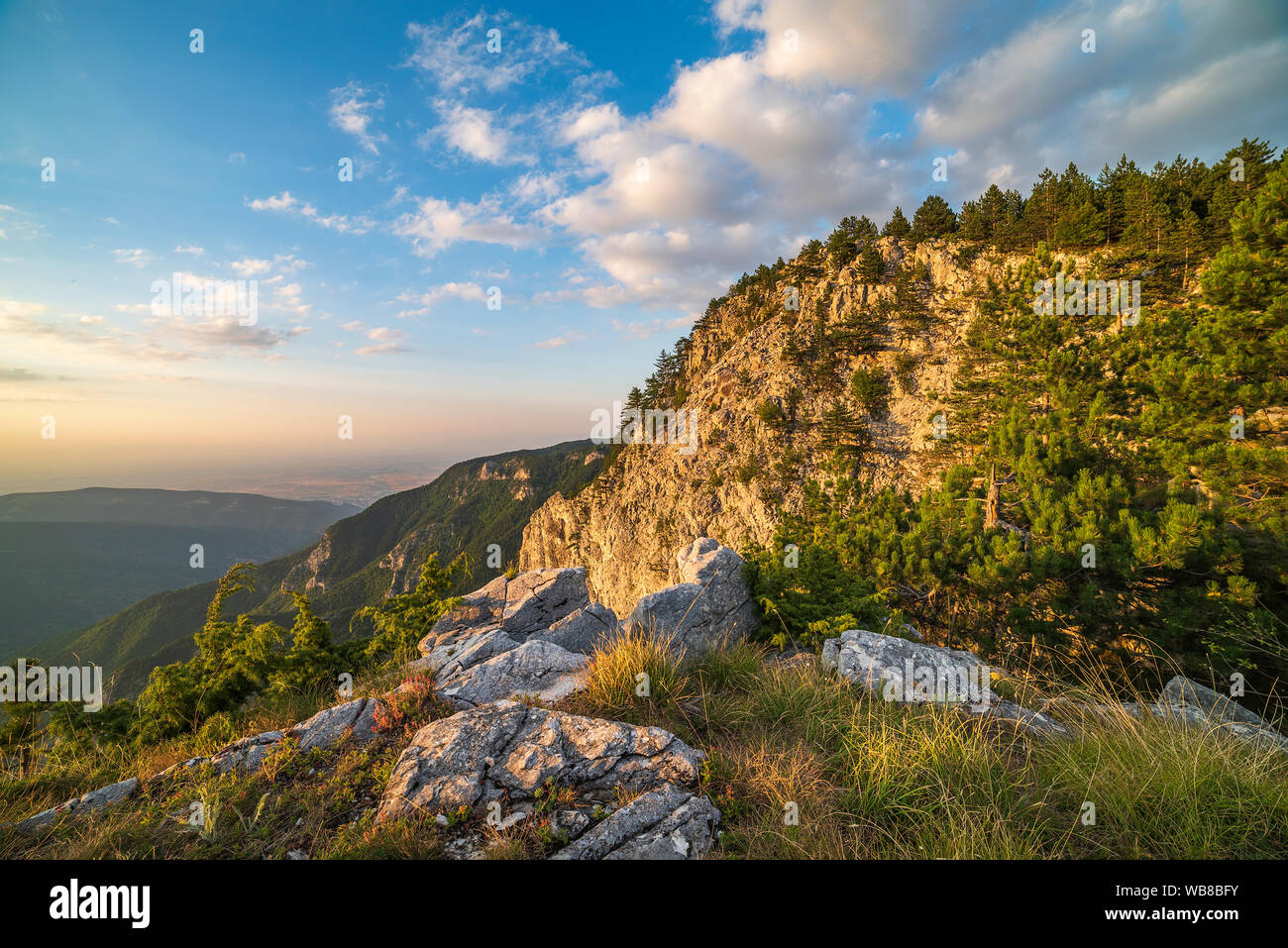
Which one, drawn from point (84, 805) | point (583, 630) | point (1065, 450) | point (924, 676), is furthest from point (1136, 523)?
point (84, 805)

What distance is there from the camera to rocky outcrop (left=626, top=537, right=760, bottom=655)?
7477 millimetres

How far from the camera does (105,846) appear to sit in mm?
3250

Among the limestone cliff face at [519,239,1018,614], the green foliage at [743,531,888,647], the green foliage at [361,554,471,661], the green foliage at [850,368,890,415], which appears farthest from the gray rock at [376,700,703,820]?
the green foliage at [850,368,890,415]

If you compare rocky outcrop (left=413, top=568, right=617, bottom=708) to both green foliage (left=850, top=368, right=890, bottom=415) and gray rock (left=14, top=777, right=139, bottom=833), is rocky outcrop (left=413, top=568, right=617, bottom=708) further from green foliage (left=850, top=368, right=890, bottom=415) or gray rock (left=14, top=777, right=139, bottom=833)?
green foliage (left=850, top=368, right=890, bottom=415)

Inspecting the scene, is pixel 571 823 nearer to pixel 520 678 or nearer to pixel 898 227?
pixel 520 678

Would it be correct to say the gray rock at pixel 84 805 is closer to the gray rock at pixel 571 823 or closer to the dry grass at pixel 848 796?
the dry grass at pixel 848 796

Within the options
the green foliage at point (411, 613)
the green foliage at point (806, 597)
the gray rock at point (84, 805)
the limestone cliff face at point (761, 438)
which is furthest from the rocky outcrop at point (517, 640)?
the limestone cliff face at point (761, 438)

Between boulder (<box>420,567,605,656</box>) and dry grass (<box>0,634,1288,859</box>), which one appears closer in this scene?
dry grass (<box>0,634,1288,859</box>)

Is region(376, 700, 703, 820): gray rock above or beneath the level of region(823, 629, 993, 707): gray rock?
above

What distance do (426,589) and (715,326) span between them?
62628 mm

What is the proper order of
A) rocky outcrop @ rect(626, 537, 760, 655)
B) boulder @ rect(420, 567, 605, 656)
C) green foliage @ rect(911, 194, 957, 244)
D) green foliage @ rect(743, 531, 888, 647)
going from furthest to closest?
green foliage @ rect(911, 194, 957, 244)
boulder @ rect(420, 567, 605, 656)
green foliage @ rect(743, 531, 888, 647)
rocky outcrop @ rect(626, 537, 760, 655)

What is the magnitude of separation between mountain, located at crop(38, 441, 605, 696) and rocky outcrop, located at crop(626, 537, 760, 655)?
8827 centimetres

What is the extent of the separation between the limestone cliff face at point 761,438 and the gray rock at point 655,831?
36.4 meters

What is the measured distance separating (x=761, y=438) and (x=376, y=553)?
480ft
